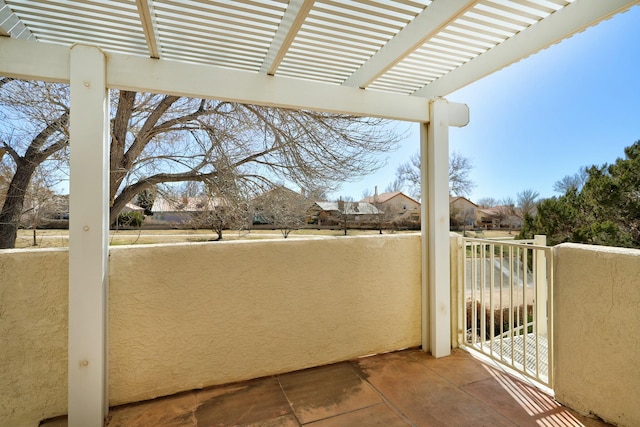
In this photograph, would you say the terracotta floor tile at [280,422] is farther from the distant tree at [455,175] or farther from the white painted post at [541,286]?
the distant tree at [455,175]

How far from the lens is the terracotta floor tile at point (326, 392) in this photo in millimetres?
2558

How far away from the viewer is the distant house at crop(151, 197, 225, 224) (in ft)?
23.5

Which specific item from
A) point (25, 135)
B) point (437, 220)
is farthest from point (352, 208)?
point (25, 135)

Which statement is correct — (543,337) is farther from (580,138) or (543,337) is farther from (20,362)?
(580,138)

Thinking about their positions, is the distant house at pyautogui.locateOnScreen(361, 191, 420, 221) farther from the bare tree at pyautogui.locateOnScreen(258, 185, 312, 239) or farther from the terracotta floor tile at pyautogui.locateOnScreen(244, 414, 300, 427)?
the terracotta floor tile at pyautogui.locateOnScreen(244, 414, 300, 427)

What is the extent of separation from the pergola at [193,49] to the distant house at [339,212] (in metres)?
4.98

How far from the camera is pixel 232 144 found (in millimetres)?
7035

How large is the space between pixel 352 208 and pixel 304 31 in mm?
6766

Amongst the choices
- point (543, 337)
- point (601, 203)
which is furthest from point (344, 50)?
point (601, 203)

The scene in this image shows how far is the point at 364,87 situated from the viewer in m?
3.17

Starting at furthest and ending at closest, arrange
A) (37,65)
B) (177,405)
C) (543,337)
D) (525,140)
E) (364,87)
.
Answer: (525,140) → (543,337) → (364,87) → (177,405) → (37,65)

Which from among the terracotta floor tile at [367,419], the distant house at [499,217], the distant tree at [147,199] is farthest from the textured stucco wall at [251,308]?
the distant house at [499,217]

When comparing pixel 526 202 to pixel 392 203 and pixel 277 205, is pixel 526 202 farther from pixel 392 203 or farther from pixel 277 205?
pixel 277 205

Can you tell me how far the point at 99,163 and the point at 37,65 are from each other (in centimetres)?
79
